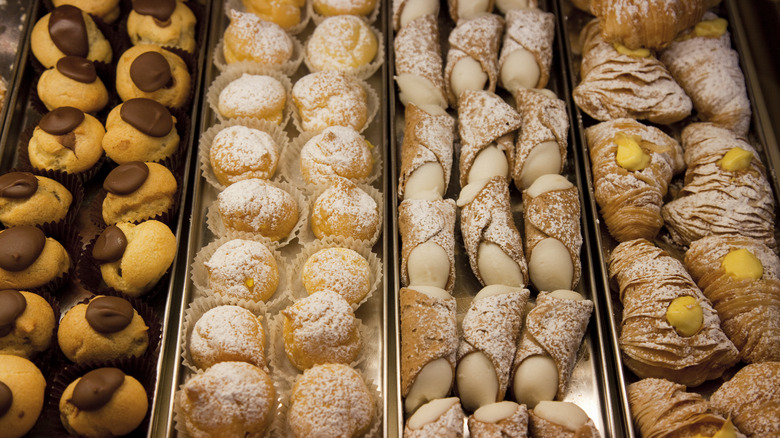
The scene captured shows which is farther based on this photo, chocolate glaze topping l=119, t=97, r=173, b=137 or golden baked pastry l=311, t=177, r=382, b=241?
chocolate glaze topping l=119, t=97, r=173, b=137

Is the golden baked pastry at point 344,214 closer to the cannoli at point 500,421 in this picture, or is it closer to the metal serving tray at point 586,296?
the metal serving tray at point 586,296

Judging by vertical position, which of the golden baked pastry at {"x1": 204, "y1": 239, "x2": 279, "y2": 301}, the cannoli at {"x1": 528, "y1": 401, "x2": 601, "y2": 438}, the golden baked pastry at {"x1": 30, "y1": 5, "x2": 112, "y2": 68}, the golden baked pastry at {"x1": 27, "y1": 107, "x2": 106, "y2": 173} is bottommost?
the cannoli at {"x1": 528, "y1": 401, "x2": 601, "y2": 438}

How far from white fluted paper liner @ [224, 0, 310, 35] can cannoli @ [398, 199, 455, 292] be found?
149 centimetres

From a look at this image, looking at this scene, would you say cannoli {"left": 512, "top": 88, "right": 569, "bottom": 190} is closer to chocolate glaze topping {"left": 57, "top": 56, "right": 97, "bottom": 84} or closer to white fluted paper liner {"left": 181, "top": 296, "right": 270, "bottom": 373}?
white fluted paper liner {"left": 181, "top": 296, "right": 270, "bottom": 373}

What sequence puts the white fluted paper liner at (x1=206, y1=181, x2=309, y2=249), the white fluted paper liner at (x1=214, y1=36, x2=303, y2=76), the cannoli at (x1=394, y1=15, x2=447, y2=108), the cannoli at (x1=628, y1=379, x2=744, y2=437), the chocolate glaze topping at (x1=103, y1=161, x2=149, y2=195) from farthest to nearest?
the white fluted paper liner at (x1=214, y1=36, x2=303, y2=76), the cannoli at (x1=394, y1=15, x2=447, y2=108), the white fluted paper liner at (x1=206, y1=181, x2=309, y2=249), the chocolate glaze topping at (x1=103, y1=161, x2=149, y2=195), the cannoli at (x1=628, y1=379, x2=744, y2=437)

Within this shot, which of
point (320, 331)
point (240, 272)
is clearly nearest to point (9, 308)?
point (240, 272)

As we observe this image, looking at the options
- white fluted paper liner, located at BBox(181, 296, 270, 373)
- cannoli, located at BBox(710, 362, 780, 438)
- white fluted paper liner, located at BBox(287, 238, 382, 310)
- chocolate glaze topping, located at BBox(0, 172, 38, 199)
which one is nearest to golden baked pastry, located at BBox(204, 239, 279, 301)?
white fluted paper liner, located at BBox(181, 296, 270, 373)

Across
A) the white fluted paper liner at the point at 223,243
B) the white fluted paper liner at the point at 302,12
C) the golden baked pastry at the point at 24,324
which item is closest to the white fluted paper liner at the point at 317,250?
the white fluted paper liner at the point at 223,243

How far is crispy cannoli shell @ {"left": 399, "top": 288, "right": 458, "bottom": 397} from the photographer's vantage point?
2.38m

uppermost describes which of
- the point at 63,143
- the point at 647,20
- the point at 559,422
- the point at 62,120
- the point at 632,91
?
the point at 647,20

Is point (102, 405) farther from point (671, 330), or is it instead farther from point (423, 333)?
point (671, 330)

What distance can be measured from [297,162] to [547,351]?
1581 millimetres

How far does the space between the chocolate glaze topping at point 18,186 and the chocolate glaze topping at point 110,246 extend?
0.41 metres

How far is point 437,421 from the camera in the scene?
222cm
